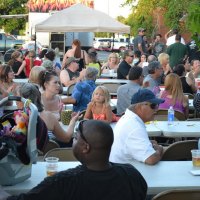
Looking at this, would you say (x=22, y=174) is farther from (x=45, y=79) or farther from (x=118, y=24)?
(x=118, y=24)

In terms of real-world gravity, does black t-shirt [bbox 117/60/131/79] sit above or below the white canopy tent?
below

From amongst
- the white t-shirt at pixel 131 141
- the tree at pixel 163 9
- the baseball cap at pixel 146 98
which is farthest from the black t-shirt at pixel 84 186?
the tree at pixel 163 9

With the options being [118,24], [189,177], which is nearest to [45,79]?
[189,177]

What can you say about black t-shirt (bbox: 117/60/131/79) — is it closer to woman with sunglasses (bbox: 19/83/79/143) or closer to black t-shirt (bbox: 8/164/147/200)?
woman with sunglasses (bbox: 19/83/79/143)

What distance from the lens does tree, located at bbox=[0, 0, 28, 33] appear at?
5872 centimetres

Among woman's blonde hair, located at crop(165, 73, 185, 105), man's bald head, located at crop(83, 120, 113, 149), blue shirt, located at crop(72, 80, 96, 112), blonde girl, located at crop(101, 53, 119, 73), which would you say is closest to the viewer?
man's bald head, located at crop(83, 120, 113, 149)

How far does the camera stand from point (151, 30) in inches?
1346

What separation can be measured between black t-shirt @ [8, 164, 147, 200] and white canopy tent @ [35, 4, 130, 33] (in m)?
15.3

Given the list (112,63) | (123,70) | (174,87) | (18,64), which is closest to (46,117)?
(174,87)

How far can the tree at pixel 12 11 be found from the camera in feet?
193

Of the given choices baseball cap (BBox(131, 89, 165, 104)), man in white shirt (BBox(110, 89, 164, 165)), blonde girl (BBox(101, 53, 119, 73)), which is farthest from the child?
blonde girl (BBox(101, 53, 119, 73))

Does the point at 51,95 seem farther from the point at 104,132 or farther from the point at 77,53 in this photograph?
the point at 77,53

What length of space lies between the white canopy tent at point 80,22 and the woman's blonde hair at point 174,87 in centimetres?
965

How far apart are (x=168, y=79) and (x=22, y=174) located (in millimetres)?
4832
